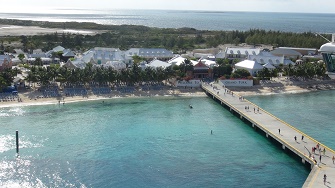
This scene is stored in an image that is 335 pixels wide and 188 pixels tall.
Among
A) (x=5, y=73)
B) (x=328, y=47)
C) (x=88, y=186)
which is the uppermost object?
(x=328, y=47)

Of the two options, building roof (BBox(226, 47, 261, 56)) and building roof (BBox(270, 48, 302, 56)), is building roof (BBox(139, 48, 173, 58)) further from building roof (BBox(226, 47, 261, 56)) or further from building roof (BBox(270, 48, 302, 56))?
building roof (BBox(270, 48, 302, 56))

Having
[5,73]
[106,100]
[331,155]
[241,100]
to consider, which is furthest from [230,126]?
[5,73]

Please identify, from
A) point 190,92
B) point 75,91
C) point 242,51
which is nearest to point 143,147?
point 75,91

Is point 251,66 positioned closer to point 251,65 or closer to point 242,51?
point 251,65

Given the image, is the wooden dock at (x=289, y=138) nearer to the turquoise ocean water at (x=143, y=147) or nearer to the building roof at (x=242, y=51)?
the turquoise ocean water at (x=143, y=147)

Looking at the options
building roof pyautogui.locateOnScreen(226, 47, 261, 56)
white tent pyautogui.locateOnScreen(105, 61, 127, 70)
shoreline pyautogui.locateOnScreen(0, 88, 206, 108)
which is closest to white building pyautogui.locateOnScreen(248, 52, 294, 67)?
building roof pyautogui.locateOnScreen(226, 47, 261, 56)

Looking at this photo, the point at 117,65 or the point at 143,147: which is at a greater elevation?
the point at 117,65

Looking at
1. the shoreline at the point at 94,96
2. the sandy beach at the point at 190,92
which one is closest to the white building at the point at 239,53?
the sandy beach at the point at 190,92

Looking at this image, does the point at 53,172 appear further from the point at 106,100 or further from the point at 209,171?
the point at 106,100
